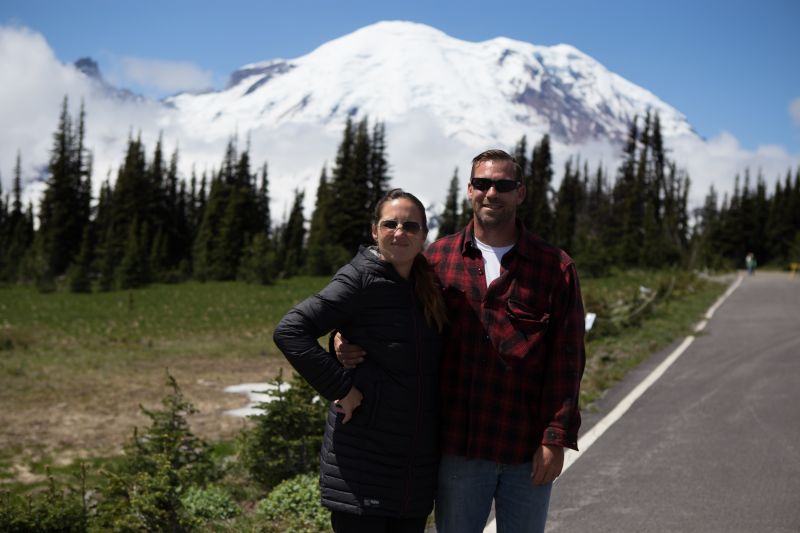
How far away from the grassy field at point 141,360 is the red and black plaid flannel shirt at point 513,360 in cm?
644

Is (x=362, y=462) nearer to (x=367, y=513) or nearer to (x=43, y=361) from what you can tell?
(x=367, y=513)

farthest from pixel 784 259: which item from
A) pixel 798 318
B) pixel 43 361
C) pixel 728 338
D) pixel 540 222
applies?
pixel 43 361

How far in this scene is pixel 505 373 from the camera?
301 centimetres

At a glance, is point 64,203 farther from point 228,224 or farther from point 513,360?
point 513,360

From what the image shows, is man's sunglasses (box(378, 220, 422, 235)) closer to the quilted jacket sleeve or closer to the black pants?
the quilted jacket sleeve

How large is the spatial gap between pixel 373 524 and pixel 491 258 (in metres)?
1.20

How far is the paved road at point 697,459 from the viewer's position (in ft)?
16.6

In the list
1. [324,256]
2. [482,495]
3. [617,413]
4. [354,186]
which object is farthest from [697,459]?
[354,186]

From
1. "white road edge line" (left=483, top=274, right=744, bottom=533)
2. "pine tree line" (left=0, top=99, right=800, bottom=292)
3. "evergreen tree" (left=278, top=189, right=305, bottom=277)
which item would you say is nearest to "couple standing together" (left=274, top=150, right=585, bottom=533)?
"white road edge line" (left=483, top=274, right=744, bottom=533)

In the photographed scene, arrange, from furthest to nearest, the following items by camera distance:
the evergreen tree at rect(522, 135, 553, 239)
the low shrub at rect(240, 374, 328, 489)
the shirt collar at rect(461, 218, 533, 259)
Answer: the evergreen tree at rect(522, 135, 553, 239) < the low shrub at rect(240, 374, 328, 489) < the shirt collar at rect(461, 218, 533, 259)

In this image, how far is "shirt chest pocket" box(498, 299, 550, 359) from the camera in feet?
9.82

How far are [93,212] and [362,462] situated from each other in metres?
81.1

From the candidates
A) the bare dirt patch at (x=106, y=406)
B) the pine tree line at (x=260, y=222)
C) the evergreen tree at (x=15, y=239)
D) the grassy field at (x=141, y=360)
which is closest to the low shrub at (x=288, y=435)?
the bare dirt patch at (x=106, y=406)

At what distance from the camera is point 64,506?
196 inches
